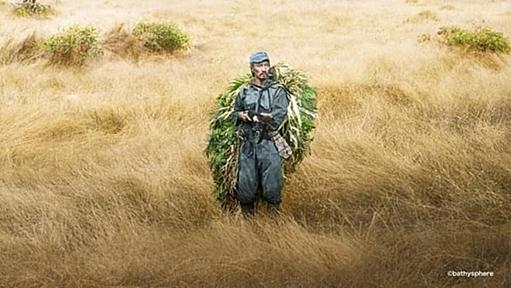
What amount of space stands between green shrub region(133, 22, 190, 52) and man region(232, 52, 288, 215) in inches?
356

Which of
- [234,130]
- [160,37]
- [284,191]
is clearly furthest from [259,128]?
[160,37]

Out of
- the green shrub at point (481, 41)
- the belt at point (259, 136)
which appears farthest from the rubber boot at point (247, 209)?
the green shrub at point (481, 41)

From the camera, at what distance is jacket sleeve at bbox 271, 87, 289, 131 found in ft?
15.8

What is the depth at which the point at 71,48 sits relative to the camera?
12.3m

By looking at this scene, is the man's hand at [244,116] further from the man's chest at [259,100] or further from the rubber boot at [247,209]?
the rubber boot at [247,209]

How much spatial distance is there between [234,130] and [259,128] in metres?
0.35

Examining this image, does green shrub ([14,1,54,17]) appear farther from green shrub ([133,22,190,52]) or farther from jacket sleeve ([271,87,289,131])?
jacket sleeve ([271,87,289,131])

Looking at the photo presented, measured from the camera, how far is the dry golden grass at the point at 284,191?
4.41 metres

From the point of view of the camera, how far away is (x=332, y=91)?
30.1 ft

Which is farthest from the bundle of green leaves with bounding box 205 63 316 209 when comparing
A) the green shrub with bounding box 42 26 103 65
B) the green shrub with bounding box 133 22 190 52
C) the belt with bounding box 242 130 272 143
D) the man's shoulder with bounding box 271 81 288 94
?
the green shrub with bounding box 133 22 190 52

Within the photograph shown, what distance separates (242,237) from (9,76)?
7.40 metres

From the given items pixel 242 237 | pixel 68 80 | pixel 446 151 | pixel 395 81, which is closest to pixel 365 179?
pixel 446 151

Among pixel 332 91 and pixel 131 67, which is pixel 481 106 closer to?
pixel 332 91

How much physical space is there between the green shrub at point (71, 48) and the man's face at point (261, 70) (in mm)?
8147
